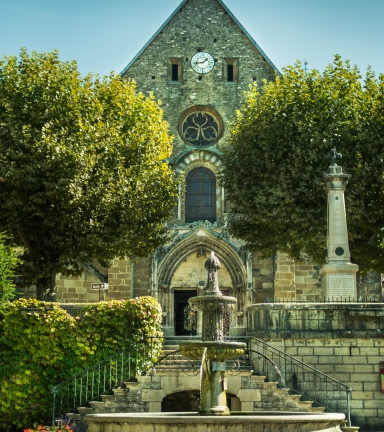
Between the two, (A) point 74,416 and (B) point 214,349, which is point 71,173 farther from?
(B) point 214,349

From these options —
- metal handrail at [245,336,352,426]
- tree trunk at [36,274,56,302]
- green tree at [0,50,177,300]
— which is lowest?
metal handrail at [245,336,352,426]

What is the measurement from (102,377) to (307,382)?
4597mm

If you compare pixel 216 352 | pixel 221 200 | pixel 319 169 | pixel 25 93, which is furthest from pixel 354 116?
pixel 216 352

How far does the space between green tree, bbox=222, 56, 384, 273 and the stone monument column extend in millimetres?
2449

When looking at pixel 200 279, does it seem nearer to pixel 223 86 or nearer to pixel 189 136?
pixel 189 136

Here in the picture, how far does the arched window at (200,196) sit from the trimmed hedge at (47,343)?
33.5ft

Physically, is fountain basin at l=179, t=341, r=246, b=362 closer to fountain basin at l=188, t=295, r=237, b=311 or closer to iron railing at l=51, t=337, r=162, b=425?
fountain basin at l=188, t=295, r=237, b=311

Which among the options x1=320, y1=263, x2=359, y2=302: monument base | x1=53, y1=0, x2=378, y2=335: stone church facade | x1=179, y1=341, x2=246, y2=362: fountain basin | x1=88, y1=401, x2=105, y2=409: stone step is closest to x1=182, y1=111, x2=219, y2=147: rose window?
x1=53, y1=0, x2=378, y2=335: stone church facade

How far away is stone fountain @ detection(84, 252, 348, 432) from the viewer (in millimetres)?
12086

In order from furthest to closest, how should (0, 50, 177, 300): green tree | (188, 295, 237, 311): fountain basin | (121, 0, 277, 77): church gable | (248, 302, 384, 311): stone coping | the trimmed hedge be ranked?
(121, 0, 277, 77): church gable
(0, 50, 177, 300): green tree
(248, 302, 384, 311): stone coping
the trimmed hedge
(188, 295, 237, 311): fountain basin

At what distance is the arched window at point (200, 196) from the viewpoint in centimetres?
2891

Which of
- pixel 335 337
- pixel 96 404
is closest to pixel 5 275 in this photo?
pixel 96 404

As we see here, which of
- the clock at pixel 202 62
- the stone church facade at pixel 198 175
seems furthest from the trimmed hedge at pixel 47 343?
the clock at pixel 202 62

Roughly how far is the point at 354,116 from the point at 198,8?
8799 millimetres
